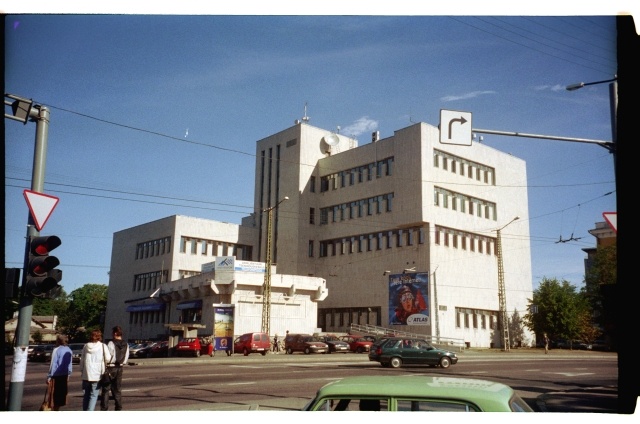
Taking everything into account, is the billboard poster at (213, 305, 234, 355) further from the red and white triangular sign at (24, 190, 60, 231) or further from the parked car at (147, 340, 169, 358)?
the red and white triangular sign at (24, 190, 60, 231)

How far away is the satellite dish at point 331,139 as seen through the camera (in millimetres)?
59834

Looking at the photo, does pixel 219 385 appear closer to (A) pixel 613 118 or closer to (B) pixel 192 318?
(A) pixel 613 118

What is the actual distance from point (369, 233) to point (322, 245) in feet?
24.8

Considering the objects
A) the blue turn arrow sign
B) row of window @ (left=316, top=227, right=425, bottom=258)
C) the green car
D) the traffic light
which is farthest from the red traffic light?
row of window @ (left=316, top=227, right=425, bottom=258)

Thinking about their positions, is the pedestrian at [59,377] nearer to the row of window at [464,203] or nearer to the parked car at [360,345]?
the parked car at [360,345]

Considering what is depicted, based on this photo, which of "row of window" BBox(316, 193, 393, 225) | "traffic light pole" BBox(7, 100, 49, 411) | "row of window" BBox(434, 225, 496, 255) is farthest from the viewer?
"row of window" BBox(316, 193, 393, 225)

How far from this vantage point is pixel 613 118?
11289mm

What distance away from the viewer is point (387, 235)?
51.8 m

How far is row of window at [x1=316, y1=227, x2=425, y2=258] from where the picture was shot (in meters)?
49.3

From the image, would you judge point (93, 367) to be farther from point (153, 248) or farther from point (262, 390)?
point (153, 248)

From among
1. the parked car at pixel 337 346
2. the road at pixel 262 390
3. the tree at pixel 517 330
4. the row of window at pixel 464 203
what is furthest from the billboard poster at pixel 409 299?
the road at pixel 262 390

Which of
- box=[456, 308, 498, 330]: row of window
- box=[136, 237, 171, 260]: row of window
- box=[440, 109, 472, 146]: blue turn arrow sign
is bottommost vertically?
box=[456, 308, 498, 330]: row of window

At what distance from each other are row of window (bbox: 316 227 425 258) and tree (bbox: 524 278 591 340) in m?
11.9
